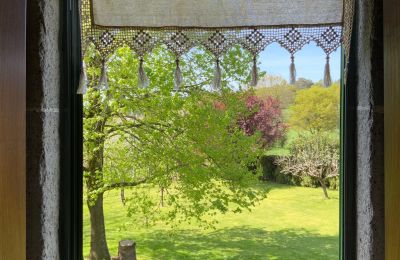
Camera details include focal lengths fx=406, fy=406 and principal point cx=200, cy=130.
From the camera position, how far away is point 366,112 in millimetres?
1268

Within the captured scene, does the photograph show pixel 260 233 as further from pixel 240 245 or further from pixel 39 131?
pixel 39 131

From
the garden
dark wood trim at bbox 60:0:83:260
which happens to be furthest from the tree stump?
dark wood trim at bbox 60:0:83:260

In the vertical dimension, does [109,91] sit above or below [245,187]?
above

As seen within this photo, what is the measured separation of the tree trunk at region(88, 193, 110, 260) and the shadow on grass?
0.13 m

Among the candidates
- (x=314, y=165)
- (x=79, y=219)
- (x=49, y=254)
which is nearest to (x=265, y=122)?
(x=314, y=165)

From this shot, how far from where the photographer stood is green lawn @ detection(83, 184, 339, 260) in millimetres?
1464

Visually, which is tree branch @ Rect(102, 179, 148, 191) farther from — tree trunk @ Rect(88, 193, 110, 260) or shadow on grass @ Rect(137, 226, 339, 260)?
shadow on grass @ Rect(137, 226, 339, 260)

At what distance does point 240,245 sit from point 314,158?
1.37 feet
